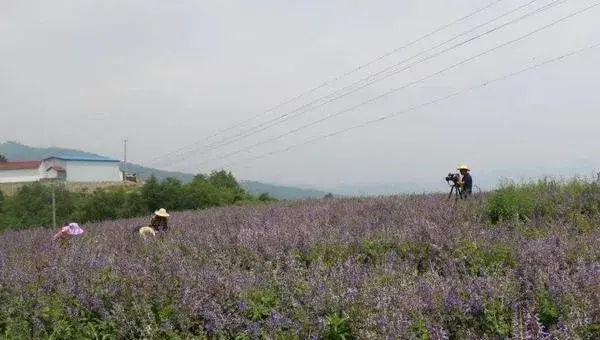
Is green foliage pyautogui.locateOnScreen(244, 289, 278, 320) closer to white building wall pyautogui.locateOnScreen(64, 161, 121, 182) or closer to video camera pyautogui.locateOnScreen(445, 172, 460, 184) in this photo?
video camera pyautogui.locateOnScreen(445, 172, 460, 184)

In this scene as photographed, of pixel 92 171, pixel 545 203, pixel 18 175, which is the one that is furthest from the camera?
pixel 92 171

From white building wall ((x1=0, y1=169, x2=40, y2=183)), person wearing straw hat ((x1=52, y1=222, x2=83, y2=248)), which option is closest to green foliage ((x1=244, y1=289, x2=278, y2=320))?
person wearing straw hat ((x1=52, y1=222, x2=83, y2=248))

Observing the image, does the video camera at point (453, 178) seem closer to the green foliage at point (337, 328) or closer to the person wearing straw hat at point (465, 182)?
the person wearing straw hat at point (465, 182)

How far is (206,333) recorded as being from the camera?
4020 mm

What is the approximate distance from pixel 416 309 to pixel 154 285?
2365 millimetres

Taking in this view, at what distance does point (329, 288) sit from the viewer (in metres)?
3.85

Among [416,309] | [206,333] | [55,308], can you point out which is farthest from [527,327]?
[55,308]

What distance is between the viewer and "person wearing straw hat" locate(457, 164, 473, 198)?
1214cm

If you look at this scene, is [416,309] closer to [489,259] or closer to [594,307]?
[594,307]

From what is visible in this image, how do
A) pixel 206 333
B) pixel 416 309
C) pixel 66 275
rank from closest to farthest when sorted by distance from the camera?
pixel 416 309, pixel 206 333, pixel 66 275

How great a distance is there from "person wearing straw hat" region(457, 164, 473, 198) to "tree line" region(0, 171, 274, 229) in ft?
56.3

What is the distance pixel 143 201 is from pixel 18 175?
3417 inches

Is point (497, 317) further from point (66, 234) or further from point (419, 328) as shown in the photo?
point (66, 234)

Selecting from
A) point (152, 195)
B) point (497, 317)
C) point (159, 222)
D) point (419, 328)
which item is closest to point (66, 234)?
point (159, 222)
